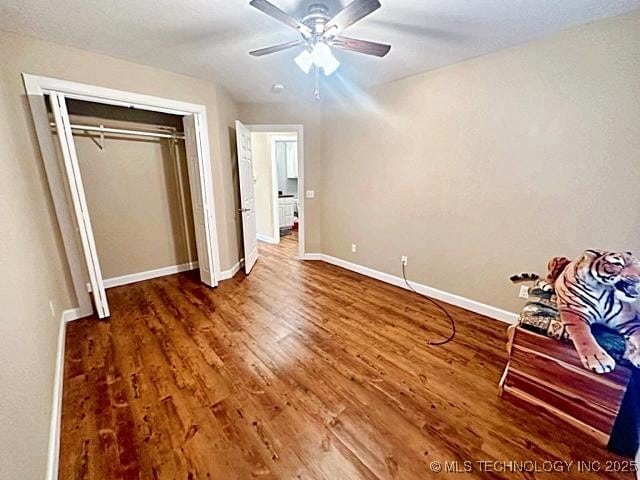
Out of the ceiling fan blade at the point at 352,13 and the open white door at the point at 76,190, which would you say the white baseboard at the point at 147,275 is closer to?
the open white door at the point at 76,190

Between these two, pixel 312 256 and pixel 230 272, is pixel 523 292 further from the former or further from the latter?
pixel 230 272

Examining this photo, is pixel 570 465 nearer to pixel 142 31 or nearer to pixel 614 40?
pixel 614 40

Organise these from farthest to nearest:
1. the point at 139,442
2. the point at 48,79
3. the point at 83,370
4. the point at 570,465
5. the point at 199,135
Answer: the point at 199,135, the point at 48,79, the point at 83,370, the point at 139,442, the point at 570,465

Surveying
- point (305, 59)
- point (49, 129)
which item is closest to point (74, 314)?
point (49, 129)

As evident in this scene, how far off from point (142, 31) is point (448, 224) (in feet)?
10.5

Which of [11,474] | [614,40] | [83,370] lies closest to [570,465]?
[11,474]

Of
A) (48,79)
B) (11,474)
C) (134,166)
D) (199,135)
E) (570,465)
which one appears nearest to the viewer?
(11,474)

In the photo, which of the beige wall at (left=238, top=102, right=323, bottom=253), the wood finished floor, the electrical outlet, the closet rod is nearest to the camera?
the wood finished floor

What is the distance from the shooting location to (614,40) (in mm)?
1838

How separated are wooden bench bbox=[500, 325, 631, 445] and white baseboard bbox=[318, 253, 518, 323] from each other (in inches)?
40.7

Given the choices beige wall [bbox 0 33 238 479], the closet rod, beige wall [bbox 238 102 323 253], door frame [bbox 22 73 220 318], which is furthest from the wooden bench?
the closet rod

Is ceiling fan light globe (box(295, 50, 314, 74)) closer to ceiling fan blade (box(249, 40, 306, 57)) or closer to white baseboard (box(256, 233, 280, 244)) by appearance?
ceiling fan blade (box(249, 40, 306, 57))

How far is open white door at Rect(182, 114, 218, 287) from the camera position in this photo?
3.11m

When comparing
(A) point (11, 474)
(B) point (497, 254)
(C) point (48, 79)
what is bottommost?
(A) point (11, 474)
